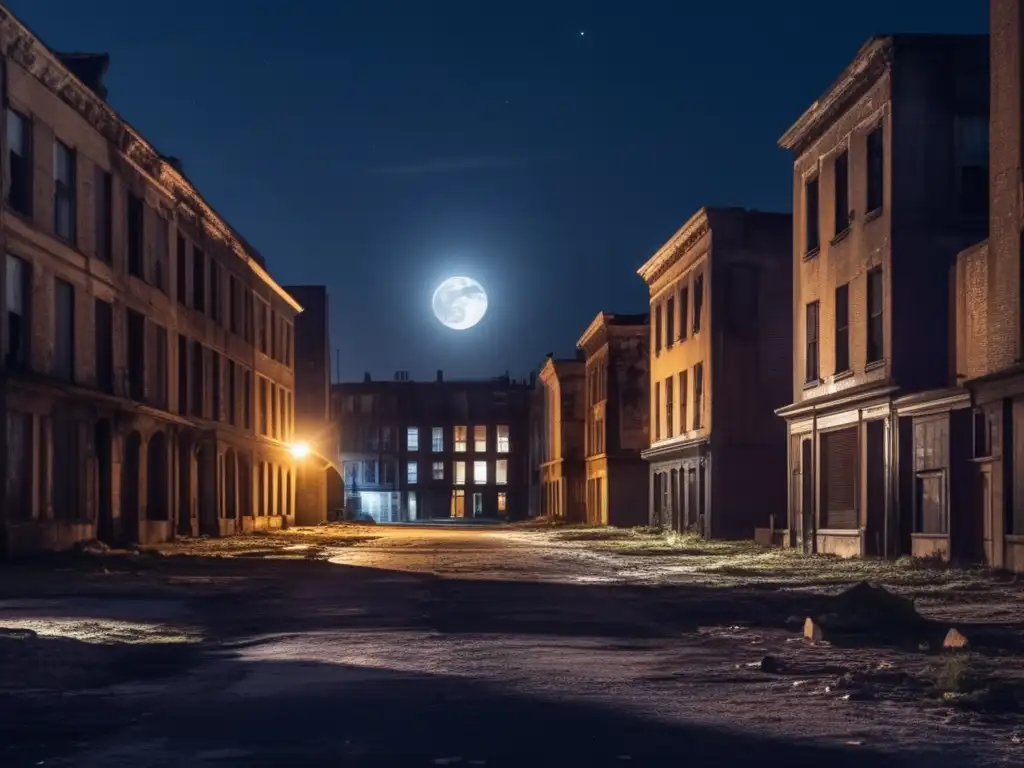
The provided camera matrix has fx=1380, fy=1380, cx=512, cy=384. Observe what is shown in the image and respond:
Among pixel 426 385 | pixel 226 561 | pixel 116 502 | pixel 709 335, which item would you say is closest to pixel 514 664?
pixel 226 561

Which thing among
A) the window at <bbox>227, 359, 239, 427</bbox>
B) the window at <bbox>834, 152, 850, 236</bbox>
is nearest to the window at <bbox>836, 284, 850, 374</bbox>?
the window at <bbox>834, 152, 850, 236</bbox>

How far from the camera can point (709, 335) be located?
44.4 m

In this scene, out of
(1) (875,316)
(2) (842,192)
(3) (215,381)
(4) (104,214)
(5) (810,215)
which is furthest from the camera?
(3) (215,381)

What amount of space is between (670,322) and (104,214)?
24469 millimetres

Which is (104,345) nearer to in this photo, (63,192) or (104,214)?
(104,214)

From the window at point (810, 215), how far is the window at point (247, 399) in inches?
1024

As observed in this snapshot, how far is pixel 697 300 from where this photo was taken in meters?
47.1

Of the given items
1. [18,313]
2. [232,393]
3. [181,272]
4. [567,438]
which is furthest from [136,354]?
[567,438]

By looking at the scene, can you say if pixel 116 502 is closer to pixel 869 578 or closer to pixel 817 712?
pixel 869 578

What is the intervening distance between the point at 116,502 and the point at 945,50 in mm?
21696

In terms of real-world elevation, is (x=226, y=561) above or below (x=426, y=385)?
below

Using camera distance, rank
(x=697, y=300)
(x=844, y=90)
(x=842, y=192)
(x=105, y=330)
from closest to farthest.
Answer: (x=844, y=90)
(x=842, y=192)
(x=105, y=330)
(x=697, y=300)

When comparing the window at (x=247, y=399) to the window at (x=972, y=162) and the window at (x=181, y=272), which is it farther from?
the window at (x=972, y=162)

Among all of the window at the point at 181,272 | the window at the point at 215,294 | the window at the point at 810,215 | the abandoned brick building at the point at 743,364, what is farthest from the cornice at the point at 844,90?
the window at the point at 215,294
